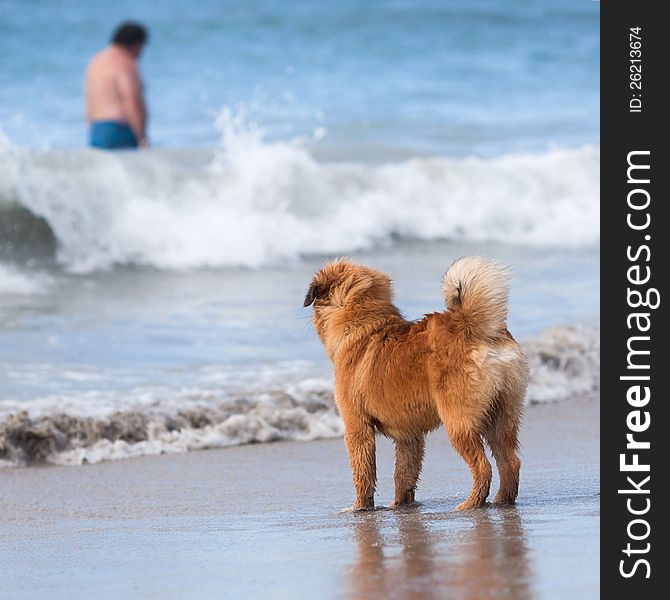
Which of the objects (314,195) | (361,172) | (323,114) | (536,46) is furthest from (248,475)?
(536,46)

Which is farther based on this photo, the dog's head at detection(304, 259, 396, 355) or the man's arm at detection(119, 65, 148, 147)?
the man's arm at detection(119, 65, 148, 147)

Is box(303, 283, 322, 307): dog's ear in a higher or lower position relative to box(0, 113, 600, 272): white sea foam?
lower

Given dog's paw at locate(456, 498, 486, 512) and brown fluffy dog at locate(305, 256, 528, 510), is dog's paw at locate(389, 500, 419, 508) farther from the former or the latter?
dog's paw at locate(456, 498, 486, 512)

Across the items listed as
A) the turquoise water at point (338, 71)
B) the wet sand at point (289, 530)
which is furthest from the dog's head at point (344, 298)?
the turquoise water at point (338, 71)

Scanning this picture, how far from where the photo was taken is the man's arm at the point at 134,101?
53.9 ft

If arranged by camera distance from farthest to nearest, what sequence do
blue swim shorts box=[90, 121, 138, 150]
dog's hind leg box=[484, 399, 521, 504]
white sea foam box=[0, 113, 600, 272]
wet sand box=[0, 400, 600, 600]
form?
blue swim shorts box=[90, 121, 138, 150] < white sea foam box=[0, 113, 600, 272] < dog's hind leg box=[484, 399, 521, 504] < wet sand box=[0, 400, 600, 600]

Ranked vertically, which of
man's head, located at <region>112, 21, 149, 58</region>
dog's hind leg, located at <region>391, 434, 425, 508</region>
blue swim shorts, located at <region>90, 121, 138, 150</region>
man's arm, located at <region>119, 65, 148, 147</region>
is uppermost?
man's head, located at <region>112, 21, 149, 58</region>

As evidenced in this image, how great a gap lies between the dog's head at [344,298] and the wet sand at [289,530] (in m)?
0.88

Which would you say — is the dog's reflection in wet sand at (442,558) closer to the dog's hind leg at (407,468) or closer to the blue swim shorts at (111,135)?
the dog's hind leg at (407,468)

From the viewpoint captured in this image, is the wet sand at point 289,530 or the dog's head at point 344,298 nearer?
the wet sand at point 289,530

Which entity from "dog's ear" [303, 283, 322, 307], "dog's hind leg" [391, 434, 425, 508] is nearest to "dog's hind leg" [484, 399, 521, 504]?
"dog's hind leg" [391, 434, 425, 508]

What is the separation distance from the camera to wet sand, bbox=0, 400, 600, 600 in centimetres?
429

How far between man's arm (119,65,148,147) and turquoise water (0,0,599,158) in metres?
3.79

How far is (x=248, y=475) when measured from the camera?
7.20 m
